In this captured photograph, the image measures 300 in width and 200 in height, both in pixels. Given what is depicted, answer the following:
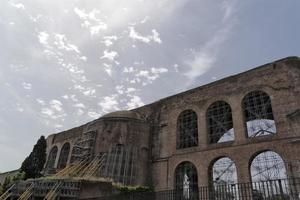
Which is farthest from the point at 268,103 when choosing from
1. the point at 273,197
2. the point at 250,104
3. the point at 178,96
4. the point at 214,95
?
the point at 273,197

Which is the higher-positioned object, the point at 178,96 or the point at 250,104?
the point at 178,96

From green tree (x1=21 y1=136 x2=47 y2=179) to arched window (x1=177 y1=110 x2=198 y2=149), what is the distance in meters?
12.6

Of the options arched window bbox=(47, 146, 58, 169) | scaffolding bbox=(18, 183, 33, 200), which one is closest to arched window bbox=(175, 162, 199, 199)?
scaffolding bbox=(18, 183, 33, 200)

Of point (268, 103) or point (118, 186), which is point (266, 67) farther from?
point (118, 186)

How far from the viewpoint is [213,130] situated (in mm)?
19406

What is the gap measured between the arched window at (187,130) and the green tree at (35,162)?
1256cm

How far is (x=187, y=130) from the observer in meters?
20.3

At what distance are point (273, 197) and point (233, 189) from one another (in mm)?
1253

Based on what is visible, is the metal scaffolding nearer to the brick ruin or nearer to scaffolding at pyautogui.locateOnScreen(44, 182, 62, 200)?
the brick ruin

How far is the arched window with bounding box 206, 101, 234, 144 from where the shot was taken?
61.3 feet

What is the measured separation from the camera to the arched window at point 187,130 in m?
20.0

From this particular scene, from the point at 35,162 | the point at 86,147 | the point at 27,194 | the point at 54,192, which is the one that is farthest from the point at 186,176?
the point at 35,162

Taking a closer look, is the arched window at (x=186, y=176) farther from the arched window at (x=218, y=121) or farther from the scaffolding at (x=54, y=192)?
the scaffolding at (x=54, y=192)

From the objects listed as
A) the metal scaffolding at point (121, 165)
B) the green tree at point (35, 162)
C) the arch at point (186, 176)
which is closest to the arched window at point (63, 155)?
the green tree at point (35, 162)
